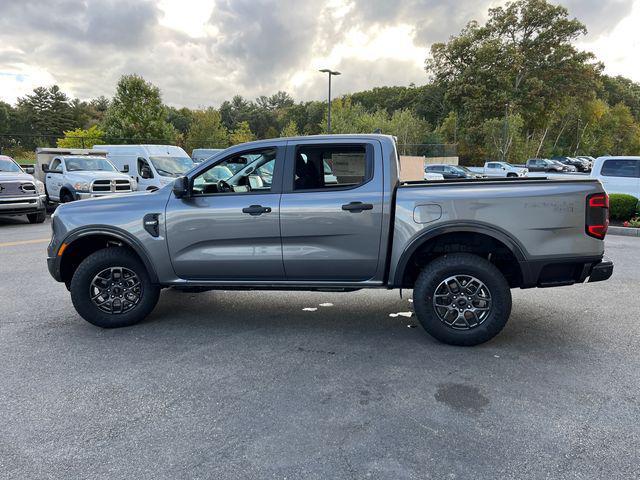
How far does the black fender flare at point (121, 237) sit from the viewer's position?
456 cm

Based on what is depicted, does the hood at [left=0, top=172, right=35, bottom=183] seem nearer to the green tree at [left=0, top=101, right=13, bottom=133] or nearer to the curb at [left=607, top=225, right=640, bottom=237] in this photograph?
the curb at [left=607, top=225, right=640, bottom=237]

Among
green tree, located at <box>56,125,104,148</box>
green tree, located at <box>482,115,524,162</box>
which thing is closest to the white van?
green tree, located at <box>56,125,104,148</box>

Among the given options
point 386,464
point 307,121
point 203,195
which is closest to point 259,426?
point 386,464

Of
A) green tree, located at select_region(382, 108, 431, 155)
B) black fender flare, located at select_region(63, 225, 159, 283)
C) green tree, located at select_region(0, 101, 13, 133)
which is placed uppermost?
green tree, located at select_region(0, 101, 13, 133)

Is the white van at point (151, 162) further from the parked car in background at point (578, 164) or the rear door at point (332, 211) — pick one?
the parked car in background at point (578, 164)

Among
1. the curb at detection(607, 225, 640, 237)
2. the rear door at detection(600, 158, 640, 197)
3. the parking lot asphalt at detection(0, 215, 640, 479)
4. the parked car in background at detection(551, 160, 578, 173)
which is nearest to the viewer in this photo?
the parking lot asphalt at detection(0, 215, 640, 479)

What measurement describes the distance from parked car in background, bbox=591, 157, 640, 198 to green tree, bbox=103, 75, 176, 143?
30.7 metres

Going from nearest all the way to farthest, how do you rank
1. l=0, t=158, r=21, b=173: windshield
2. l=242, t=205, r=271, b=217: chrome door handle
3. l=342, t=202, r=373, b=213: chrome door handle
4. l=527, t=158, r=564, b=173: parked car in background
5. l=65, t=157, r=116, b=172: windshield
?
l=342, t=202, r=373, b=213: chrome door handle
l=242, t=205, r=271, b=217: chrome door handle
l=0, t=158, r=21, b=173: windshield
l=65, t=157, r=116, b=172: windshield
l=527, t=158, r=564, b=173: parked car in background

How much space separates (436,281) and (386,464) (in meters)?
1.91

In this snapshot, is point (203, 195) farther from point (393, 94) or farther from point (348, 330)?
point (393, 94)

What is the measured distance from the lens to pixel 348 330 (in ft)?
15.4

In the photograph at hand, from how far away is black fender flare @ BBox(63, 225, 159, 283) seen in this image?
15.0ft

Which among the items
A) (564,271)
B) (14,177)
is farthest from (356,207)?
(14,177)

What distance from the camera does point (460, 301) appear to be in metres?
4.14
